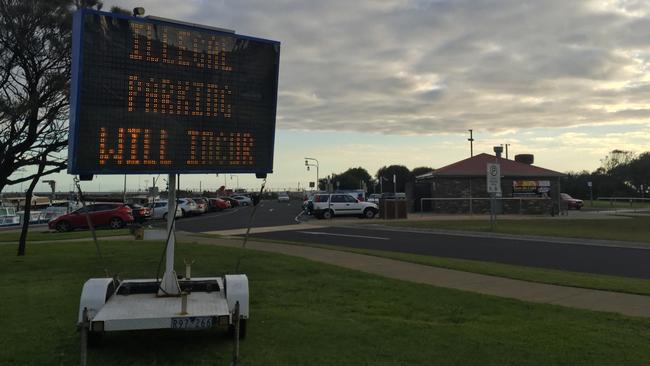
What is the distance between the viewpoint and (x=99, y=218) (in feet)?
101

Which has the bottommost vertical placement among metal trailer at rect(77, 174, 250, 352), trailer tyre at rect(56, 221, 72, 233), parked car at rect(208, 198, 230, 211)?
trailer tyre at rect(56, 221, 72, 233)

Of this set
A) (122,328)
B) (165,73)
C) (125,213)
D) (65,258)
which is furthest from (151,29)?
(125,213)

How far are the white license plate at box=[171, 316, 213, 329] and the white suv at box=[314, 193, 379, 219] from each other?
2915 cm

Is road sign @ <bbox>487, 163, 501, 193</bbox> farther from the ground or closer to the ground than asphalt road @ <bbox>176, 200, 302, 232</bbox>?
farther from the ground

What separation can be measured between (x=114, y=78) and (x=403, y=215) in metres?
27.9

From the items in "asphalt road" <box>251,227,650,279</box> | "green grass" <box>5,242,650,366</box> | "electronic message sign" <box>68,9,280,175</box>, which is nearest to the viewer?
"green grass" <box>5,242,650,366</box>

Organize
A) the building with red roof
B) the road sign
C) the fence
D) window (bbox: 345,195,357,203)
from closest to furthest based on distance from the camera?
the road sign → window (bbox: 345,195,357,203) → the fence → the building with red roof

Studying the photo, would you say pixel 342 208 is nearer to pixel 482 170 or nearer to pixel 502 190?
pixel 482 170

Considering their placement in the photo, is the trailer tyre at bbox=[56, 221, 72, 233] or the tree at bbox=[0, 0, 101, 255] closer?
the tree at bbox=[0, 0, 101, 255]

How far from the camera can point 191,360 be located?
5.12 meters

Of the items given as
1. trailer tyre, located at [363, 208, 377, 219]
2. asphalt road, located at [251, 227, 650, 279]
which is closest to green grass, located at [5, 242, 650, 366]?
asphalt road, located at [251, 227, 650, 279]

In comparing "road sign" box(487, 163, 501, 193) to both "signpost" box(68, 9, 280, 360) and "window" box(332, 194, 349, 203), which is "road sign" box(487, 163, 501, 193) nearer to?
"window" box(332, 194, 349, 203)

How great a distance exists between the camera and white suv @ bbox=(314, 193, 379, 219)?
112 feet

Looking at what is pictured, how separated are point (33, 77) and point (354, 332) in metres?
13.0
